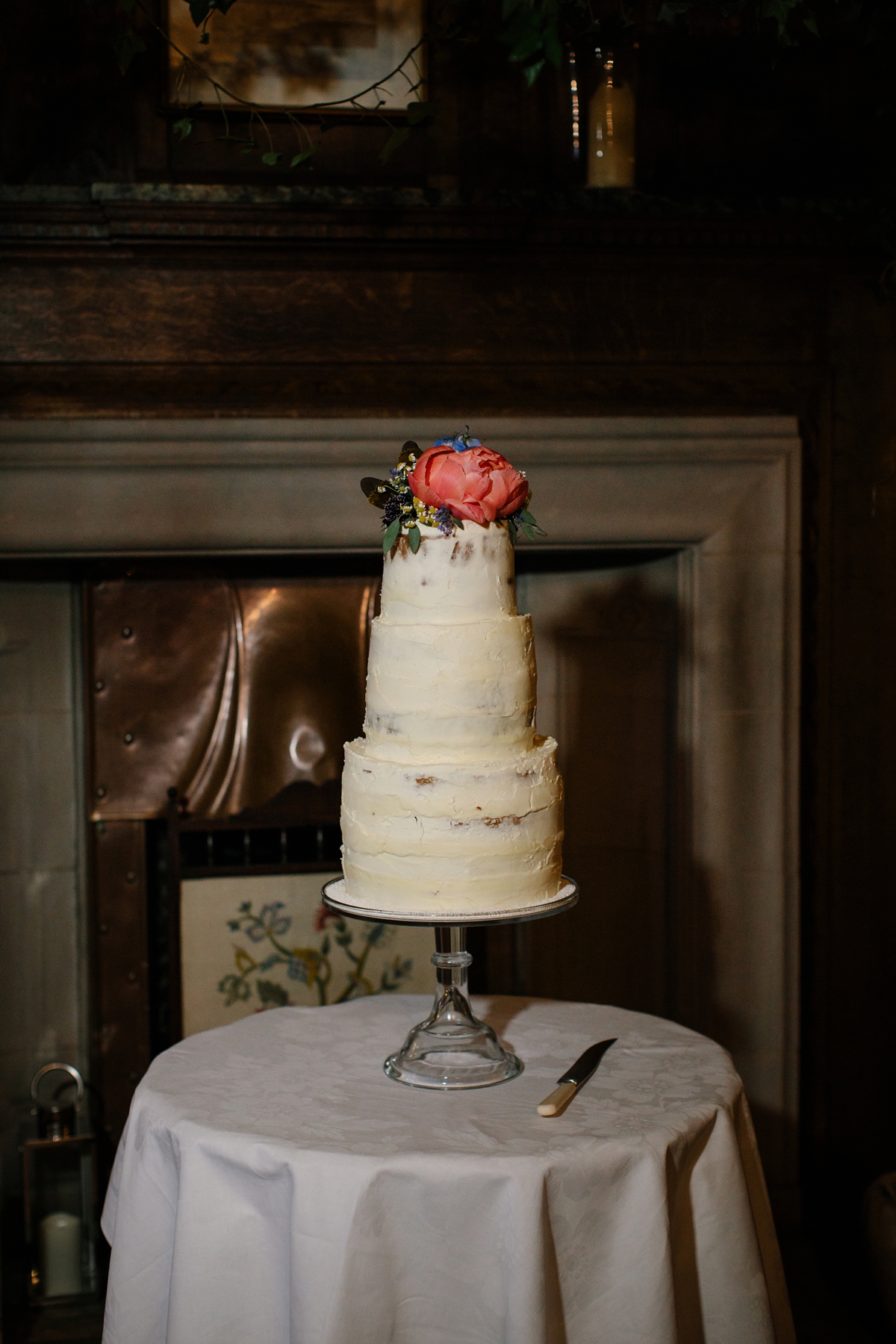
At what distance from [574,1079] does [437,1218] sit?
32 centimetres

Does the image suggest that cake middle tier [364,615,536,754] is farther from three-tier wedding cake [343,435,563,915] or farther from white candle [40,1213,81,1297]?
white candle [40,1213,81,1297]

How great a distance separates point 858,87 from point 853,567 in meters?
1.12

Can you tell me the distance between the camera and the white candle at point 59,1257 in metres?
2.91

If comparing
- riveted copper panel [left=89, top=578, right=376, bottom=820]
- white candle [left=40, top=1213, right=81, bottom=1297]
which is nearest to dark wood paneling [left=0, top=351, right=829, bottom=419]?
riveted copper panel [left=89, top=578, right=376, bottom=820]

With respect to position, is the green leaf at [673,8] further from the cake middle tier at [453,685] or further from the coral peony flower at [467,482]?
the cake middle tier at [453,685]

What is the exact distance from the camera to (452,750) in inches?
67.6

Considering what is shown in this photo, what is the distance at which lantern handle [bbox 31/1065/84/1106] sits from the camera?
2.87 m

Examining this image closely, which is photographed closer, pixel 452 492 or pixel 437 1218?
pixel 437 1218

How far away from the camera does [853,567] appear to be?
9.82 feet

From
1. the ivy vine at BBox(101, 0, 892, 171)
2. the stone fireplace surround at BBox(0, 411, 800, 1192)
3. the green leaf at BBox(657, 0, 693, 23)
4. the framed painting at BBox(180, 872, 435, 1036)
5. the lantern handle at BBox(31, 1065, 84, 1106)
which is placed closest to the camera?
the green leaf at BBox(657, 0, 693, 23)

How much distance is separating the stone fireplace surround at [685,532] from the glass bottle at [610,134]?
553 mm

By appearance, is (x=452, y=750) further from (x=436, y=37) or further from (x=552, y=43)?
(x=436, y=37)

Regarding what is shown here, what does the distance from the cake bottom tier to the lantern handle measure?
1456 mm

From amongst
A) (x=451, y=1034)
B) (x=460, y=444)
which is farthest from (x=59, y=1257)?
(x=460, y=444)
